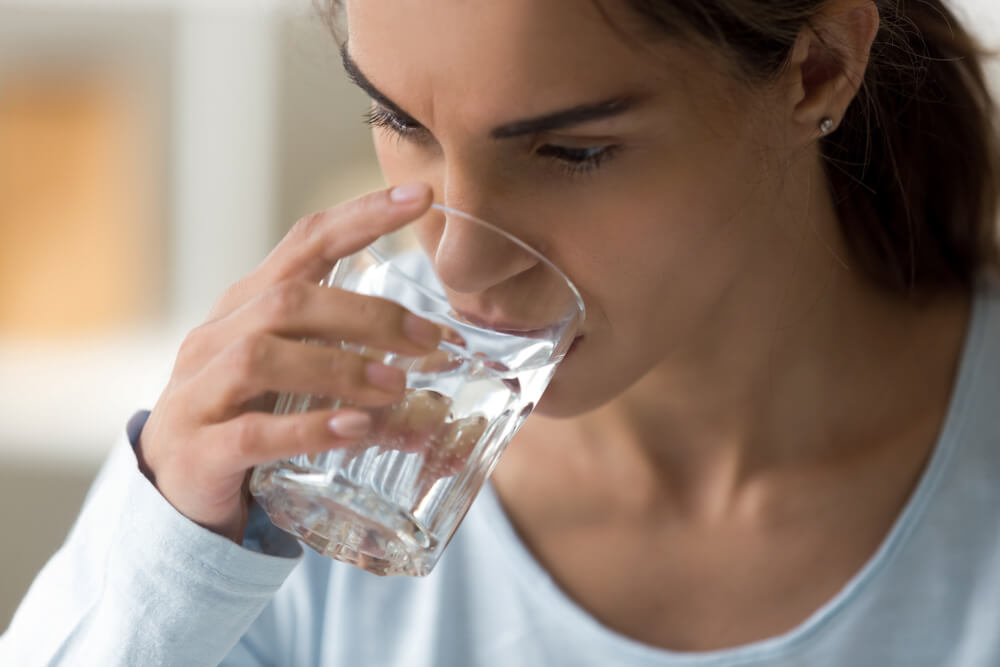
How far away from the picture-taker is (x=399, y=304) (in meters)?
0.69

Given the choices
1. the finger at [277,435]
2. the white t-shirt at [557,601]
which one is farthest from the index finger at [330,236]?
the white t-shirt at [557,601]

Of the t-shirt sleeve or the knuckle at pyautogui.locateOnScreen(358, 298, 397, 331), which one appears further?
the t-shirt sleeve

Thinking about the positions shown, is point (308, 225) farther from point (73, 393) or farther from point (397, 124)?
point (73, 393)

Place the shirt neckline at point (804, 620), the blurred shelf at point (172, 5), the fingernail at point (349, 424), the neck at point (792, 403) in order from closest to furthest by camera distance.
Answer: the fingernail at point (349, 424), the shirt neckline at point (804, 620), the neck at point (792, 403), the blurred shelf at point (172, 5)

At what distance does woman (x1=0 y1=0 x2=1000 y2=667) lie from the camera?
76 centimetres

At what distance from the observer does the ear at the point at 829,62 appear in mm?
885

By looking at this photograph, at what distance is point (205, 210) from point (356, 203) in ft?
6.29

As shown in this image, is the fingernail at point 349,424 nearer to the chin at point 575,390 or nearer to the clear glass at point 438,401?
the clear glass at point 438,401

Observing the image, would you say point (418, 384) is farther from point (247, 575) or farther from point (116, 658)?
point (116, 658)

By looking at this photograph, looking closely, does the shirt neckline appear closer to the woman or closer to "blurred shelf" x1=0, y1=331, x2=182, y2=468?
the woman

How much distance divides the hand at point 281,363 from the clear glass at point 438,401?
0.05 ft

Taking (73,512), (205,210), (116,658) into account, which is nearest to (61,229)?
(205,210)

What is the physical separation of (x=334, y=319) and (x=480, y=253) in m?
0.11

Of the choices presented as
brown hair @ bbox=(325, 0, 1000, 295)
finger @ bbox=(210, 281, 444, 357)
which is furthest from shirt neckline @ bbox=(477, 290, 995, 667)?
finger @ bbox=(210, 281, 444, 357)
